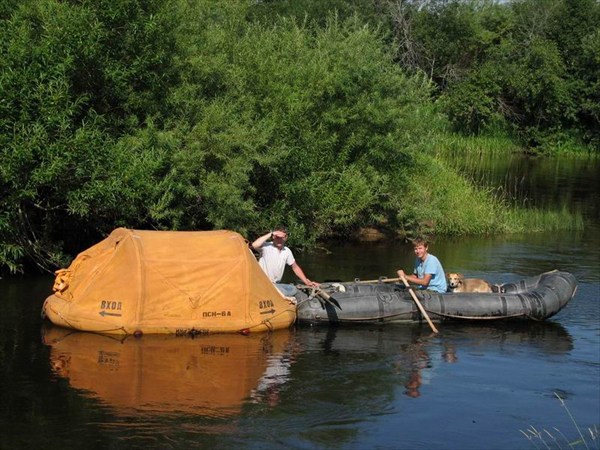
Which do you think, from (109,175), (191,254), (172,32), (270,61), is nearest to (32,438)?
(191,254)

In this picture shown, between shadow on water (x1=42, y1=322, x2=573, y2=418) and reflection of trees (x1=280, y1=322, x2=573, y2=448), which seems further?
shadow on water (x1=42, y1=322, x2=573, y2=418)

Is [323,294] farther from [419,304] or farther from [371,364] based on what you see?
[371,364]

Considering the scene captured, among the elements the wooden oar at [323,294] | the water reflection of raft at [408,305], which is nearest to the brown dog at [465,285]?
the water reflection of raft at [408,305]

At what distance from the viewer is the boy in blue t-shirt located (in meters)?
16.2

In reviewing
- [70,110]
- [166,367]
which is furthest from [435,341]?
[70,110]

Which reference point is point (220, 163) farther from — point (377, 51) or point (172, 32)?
point (377, 51)

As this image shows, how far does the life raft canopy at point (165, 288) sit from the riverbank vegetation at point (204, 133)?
230 cm

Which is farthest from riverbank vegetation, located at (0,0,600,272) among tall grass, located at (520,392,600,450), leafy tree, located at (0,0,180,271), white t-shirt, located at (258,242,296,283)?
tall grass, located at (520,392,600,450)

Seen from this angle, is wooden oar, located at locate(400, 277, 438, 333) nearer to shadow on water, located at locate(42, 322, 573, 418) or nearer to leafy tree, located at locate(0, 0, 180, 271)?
shadow on water, located at locate(42, 322, 573, 418)

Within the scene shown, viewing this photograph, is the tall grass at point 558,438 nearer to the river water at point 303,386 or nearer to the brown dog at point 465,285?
the river water at point 303,386

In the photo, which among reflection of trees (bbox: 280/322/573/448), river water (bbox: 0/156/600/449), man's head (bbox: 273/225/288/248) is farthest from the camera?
man's head (bbox: 273/225/288/248)

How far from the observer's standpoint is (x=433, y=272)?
16.4 m

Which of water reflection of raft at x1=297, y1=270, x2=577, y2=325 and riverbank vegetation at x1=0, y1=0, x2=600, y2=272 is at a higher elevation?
riverbank vegetation at x1=0, y1=0, x2=600, y2=272

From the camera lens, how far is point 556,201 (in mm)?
31422
